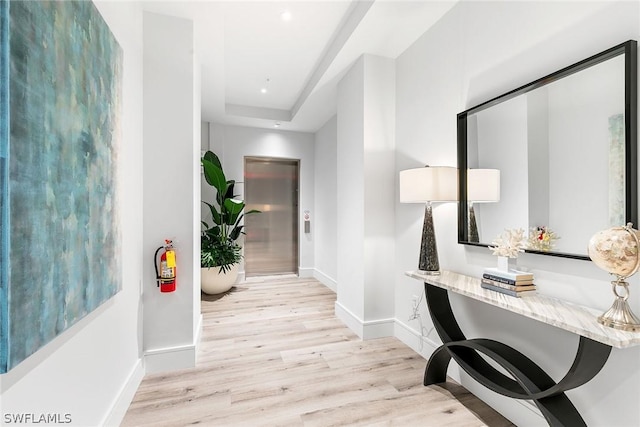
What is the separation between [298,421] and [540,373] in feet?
4.18

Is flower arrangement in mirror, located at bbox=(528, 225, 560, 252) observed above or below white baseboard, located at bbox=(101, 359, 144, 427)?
above

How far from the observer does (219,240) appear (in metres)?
4.13

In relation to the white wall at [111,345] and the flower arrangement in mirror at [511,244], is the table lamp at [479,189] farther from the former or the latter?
the white wall at [111,345]

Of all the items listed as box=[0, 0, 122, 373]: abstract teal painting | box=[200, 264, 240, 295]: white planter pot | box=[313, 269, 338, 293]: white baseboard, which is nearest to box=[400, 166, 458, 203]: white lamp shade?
box=[0, 0, 122, 373]: abstract teal painting

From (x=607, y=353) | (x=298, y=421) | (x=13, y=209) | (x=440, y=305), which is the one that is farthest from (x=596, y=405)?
(x=13, y=209)

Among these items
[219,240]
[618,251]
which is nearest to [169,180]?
[219,240]

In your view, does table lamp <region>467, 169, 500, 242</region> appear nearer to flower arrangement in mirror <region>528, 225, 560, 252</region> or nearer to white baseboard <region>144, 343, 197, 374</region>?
A: flower arrangement in mirror <region>528, 225, 560, 252</region>

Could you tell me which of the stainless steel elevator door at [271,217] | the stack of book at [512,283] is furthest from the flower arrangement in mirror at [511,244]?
the stainless steel elevator door at [271,217]

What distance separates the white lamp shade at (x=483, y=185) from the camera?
177 centimetres

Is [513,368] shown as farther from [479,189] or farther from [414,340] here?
[414,340]

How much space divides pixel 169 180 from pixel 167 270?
65cm

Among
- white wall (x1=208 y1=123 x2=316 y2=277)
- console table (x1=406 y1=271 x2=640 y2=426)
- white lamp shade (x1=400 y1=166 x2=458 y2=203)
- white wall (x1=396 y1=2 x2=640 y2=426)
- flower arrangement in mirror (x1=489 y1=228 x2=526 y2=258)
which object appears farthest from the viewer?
white wall (x1=208 y1=123 x2=316 y2=277)

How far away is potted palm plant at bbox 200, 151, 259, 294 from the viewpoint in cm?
394

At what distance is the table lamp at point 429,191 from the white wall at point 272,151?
3185 mm
